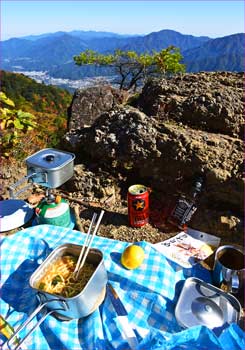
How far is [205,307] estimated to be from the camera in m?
1.67

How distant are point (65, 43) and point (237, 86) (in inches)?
7594

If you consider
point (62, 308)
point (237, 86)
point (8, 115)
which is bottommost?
point (62, 308)

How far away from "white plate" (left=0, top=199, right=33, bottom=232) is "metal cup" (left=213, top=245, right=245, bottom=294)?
1.48 m

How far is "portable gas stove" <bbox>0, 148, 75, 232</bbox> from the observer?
6.59 ft

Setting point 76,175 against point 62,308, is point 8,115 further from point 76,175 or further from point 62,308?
point 62,308

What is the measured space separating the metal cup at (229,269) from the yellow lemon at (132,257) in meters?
0.49

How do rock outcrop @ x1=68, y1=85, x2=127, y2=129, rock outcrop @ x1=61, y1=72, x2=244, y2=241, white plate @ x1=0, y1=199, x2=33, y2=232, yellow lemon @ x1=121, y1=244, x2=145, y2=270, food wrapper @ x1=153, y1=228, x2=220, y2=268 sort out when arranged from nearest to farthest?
yellow lemon @ x1=121, y1=244, x2=145, y2=270 → food wrapper @ x1=153, y1=228, x2=220, y2=268 → white plate @ x1=0, y1=199, x2=33, y2=232 → rock outcrop @ x1=61, y1=72, x2=244, y2=241 → rock outcrop @ x1=68, y1=85, x2=127, y2=129

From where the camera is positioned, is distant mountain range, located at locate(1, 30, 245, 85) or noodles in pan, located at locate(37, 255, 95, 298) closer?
noodles in pan, located at locate(37, 255, 95, 298)

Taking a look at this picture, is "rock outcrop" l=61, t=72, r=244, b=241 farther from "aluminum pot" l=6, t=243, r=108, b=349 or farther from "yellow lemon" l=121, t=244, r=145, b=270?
"aluminum pot" l=6, t=243, r=108, b=349

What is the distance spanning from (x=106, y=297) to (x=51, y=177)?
2.77ft

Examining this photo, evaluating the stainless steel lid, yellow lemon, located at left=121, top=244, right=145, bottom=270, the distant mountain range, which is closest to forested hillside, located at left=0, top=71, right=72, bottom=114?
yellow lemon, located at left=121, top=244, right=145, bottom=270

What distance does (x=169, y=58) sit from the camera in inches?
467

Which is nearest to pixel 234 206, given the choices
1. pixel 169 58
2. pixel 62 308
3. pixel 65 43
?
pixel 62 308

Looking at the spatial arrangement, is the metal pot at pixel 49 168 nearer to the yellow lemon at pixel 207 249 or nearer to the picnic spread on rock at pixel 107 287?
the picnic spread on rock at pixel 107 287
